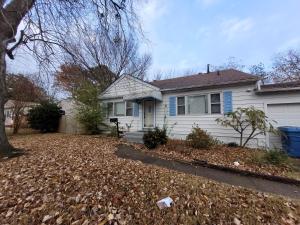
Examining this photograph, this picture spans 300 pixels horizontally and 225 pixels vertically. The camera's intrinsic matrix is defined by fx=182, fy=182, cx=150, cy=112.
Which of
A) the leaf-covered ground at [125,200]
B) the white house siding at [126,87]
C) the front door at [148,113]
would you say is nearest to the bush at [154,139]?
the front door at [148,113]

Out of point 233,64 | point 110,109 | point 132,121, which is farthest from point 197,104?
point 233,64

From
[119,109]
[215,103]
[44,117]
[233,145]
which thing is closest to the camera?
[233,145]

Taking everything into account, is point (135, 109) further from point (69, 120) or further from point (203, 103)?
point (69, 120)

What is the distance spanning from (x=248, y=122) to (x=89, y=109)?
1004cm

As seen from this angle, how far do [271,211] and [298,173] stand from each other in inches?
119

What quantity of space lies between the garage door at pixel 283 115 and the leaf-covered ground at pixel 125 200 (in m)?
5.52

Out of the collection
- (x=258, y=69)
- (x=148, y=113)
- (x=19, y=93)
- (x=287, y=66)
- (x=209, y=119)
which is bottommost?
(x=209, y=119)

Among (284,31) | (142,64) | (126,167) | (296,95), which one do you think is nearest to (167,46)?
(126,167)

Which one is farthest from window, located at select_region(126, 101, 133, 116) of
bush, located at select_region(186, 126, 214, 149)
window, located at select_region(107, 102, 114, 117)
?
bush, located at select_region(186, 126, 214, 149)

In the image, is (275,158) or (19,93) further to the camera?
(19,93)

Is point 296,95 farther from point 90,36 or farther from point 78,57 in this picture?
point 78,57

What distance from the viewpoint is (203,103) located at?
380 inches

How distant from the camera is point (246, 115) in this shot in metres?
7.81

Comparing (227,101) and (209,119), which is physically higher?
(227,101)
